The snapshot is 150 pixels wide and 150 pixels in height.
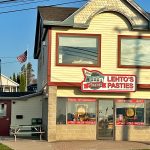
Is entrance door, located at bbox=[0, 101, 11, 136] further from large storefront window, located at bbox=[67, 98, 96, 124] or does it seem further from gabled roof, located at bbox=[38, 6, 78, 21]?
gabled roof, located at bbox=[38, 6, 78, 21]

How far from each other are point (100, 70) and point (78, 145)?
4.39 metres

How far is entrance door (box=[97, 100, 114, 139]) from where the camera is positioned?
2470cm

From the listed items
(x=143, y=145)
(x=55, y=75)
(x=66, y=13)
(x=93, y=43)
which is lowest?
(x=143, y=145)

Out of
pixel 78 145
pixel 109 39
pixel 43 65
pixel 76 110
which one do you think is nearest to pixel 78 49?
pixel 109 39

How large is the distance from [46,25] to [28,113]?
23.6 ft

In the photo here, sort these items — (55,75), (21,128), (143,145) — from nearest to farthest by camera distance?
(143,145), (55,75), (21,128)

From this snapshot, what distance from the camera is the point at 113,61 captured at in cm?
2461

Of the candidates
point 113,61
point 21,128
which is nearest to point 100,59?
point 113,61

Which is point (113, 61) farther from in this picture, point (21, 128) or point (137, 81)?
point (21, 128)

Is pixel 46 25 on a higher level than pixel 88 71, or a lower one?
higher

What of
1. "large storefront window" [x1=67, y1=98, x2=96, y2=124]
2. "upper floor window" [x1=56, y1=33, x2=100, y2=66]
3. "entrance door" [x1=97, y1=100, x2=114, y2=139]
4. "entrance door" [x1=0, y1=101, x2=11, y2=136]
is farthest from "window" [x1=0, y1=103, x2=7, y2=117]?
"entrance door" [x1=97, y1=100, x2=114, y2=139]

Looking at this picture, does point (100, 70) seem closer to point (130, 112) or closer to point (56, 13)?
point (130, 112)

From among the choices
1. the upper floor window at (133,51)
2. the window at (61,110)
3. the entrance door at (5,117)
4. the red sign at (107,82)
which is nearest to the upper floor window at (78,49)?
the red sign at (107,82)

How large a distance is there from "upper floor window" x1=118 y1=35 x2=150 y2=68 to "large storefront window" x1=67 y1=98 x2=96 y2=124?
2.61 meters
